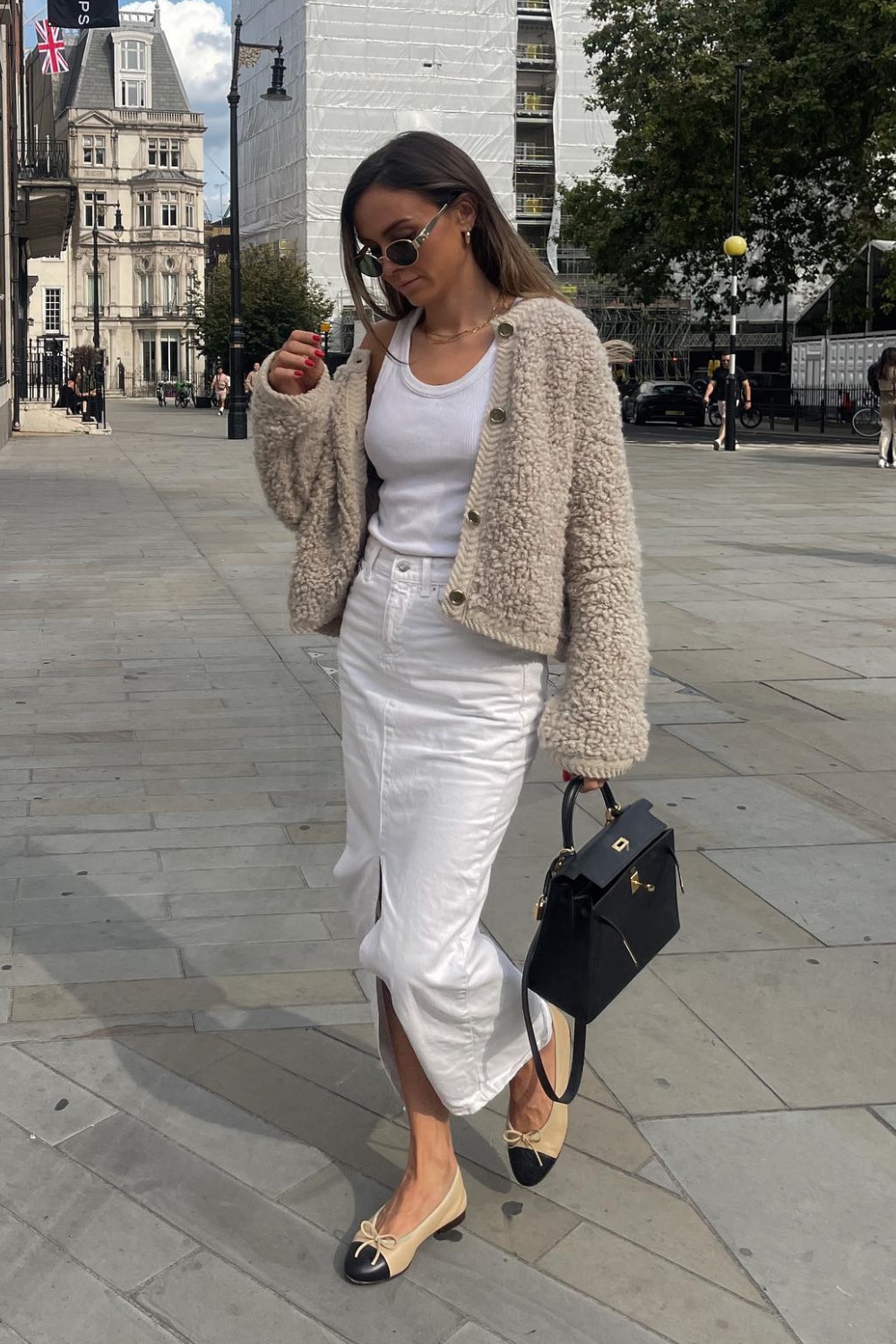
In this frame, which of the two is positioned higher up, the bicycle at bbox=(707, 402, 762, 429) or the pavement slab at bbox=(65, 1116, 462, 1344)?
the bicycle at bbox=(707, 402, 762, 429)

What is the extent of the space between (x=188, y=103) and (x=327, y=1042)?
383 feet

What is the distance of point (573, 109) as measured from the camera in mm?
70750

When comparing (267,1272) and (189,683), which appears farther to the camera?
(189,683)

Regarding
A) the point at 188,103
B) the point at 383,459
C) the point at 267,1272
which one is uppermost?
the point at 188,103

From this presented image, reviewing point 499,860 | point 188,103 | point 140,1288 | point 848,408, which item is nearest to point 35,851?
point 499,860

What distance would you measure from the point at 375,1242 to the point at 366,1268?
0.15 ft

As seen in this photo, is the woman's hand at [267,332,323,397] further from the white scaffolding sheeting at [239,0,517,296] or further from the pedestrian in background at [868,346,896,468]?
the white scaffolding sheeting at [239,0,517,296]

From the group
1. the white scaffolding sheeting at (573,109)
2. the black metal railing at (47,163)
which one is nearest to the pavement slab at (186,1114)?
the black metal railing at (47,163)

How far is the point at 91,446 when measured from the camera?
31719 mm

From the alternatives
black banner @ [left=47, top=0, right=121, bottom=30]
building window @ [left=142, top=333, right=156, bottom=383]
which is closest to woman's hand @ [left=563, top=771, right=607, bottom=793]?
black banner @ [left=47, top=0, right=121, bottom=30]

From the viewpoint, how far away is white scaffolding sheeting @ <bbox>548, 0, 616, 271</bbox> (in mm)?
69938

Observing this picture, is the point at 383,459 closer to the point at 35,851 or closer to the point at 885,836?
the point at 35,851

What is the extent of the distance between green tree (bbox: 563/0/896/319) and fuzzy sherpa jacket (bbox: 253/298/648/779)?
31190mm

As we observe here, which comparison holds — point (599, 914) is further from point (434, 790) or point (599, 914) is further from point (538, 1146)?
point (538, 1146)
